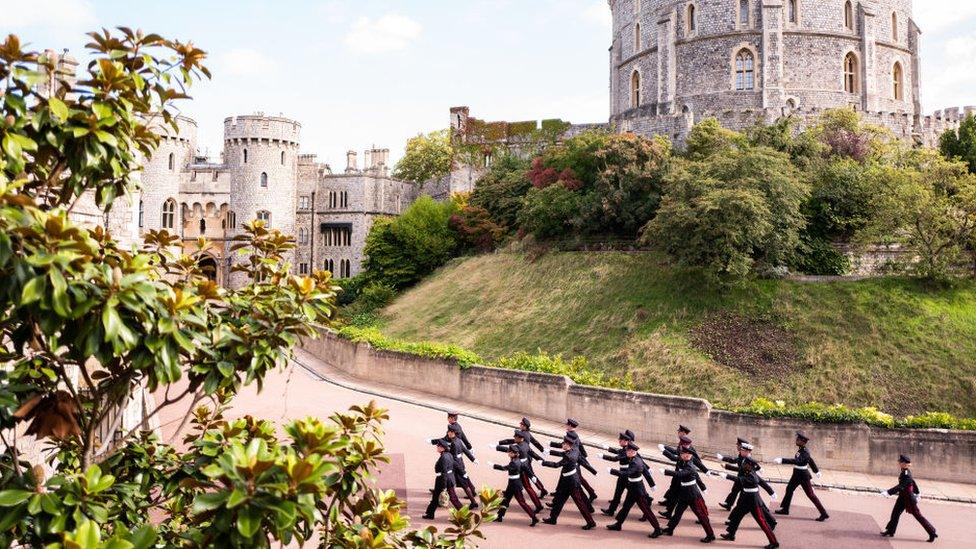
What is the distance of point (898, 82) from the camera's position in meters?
50.9

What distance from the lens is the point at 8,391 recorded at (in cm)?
421

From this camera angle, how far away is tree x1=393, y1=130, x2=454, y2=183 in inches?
2685

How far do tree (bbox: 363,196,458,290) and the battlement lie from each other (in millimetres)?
17376

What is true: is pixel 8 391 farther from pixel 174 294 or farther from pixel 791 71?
pixel 791 71

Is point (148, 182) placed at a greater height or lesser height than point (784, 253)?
greater

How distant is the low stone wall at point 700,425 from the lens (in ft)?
54.0

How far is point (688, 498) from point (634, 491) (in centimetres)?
89

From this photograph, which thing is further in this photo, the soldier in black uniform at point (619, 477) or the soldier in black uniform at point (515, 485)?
the soldier in black uniform at point (619, 477)

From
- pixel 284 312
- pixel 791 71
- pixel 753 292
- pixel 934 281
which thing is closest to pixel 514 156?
pixel 791 71

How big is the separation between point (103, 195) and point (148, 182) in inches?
2352

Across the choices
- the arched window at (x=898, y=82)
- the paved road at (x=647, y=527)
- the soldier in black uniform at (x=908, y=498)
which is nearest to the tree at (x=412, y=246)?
the paved road at (x=647, y=527)

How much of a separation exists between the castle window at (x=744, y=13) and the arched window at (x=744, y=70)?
178cm

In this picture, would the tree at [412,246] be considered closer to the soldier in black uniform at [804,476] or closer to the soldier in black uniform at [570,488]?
the soldier in black uniform at [570,488]

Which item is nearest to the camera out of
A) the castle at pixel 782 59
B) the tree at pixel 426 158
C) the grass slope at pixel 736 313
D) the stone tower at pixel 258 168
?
the grass slope at pixel 736 313
